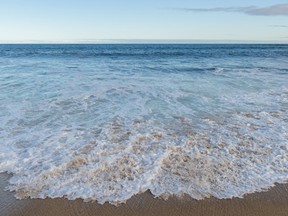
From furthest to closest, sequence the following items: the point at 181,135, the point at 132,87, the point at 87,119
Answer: the point at 132,87, the point at 87,119, the point at 181,135

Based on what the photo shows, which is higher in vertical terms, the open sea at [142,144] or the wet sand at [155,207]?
the wet sand at [155,207]

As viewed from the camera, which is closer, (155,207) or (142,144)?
(155,207)

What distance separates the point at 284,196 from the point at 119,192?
8.24ft

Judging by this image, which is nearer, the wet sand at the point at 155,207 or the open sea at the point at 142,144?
the wet sand at the point at 155,207

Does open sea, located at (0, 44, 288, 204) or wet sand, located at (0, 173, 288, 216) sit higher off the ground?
wet sand, located at (0, 173, 288, 216)

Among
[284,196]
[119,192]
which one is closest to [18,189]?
[119,192]

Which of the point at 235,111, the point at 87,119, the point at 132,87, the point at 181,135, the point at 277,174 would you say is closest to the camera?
the point at 277,174

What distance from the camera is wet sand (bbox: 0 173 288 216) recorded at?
13.8 feet

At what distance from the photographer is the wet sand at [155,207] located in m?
4.21

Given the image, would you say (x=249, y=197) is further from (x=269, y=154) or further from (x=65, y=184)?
(x=65, y=184)

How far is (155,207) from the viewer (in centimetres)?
433

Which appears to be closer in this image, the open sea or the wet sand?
the wet sand

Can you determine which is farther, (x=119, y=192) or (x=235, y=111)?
(x=235, y=111)

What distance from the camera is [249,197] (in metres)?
4.58
